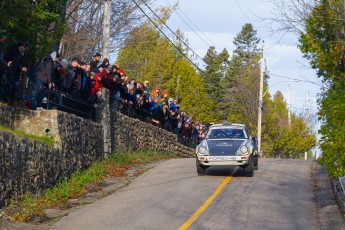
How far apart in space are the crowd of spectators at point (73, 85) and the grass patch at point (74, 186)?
1.87 m

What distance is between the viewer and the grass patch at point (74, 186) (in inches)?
543

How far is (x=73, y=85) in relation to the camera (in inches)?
776

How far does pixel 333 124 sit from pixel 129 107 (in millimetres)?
14664

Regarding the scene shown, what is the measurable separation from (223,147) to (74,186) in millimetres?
5475

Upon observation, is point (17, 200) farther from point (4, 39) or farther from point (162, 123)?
point (162, 123)

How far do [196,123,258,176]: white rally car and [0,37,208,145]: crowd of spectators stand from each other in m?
4.03

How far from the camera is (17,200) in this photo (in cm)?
1416

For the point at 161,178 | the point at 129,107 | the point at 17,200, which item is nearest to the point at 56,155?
the point at 17,200

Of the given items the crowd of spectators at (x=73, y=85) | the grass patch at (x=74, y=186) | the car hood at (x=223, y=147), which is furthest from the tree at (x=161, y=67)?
the car hood at (x=223, y=147)

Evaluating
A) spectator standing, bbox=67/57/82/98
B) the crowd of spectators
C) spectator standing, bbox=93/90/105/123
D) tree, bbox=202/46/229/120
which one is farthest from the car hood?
tree, bbox=202/46/229/120

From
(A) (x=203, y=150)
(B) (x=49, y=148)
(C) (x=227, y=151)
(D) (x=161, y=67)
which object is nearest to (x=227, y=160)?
(C) (x=227, y=151)

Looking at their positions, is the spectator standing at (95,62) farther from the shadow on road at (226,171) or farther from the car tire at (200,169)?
the shadow on road at (226,171)

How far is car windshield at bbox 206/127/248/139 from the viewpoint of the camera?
22.2 meters

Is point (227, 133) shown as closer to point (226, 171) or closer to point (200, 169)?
point (226, 171)
